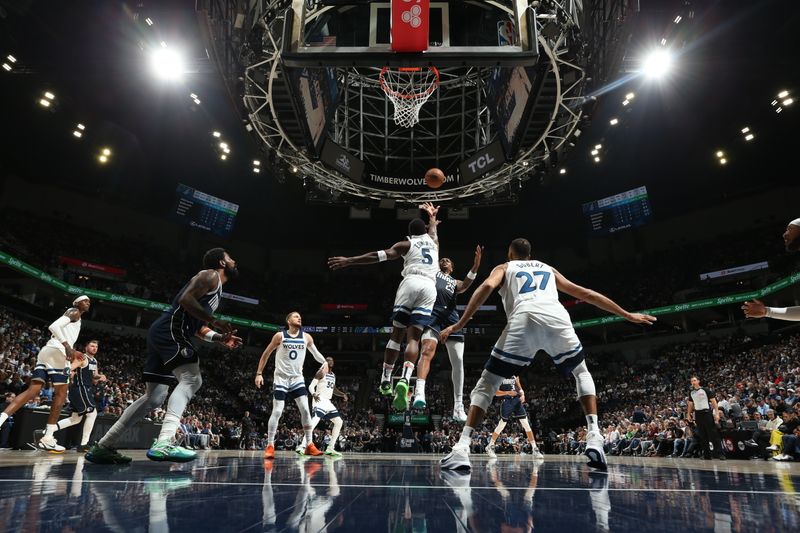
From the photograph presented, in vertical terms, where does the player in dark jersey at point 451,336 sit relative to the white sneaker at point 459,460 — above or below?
above

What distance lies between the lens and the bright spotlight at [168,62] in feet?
46.0

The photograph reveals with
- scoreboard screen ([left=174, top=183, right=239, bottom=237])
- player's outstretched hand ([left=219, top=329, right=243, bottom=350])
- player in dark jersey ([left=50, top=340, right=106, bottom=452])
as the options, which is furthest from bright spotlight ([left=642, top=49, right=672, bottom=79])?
scoreboard screen ([left=174, top=183, right=239, bottom=237])

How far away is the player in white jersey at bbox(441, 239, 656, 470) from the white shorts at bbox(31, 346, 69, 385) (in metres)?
6.70

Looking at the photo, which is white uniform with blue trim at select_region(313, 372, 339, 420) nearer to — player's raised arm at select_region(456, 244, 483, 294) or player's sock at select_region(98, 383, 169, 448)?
player's raised arm at select_region(456, 244, 483, 294)

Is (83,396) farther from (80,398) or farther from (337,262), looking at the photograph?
(337,262)

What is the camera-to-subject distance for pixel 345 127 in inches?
678

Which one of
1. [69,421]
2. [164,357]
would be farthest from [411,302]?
[69,421]

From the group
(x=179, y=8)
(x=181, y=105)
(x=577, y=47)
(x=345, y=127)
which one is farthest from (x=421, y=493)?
(x=181, y=105)

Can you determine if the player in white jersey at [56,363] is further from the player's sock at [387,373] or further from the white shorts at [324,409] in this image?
the player's sock at [387,373]

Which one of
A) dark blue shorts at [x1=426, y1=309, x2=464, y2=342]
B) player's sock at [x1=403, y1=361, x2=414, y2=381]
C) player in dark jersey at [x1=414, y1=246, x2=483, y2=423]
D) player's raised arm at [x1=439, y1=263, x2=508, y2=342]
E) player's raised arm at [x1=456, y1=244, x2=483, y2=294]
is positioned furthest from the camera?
player's raised arm at [x1=456, y1=244, x2=483, y2=294]

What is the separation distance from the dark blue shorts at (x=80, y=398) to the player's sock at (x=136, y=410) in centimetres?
512

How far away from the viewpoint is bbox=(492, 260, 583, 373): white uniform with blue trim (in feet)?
13.4

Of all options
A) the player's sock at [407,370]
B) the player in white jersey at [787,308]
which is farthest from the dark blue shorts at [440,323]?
the player in white jersey at [787,308]

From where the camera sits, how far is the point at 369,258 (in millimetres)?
5848
